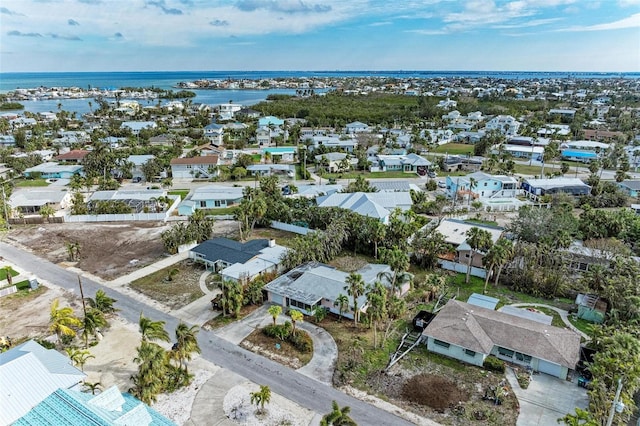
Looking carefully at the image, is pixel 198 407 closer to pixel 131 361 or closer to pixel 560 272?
pixel 131 361

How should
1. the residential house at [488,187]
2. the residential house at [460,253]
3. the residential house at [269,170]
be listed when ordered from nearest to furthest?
the residential house at [460,253]
the residential house at [488,187]
the residential house at [269,170]

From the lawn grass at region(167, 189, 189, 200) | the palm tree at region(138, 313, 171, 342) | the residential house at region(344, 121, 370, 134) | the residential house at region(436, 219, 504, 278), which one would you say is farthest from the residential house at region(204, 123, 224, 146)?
the palm tree at region(138, 313, 171, 342)

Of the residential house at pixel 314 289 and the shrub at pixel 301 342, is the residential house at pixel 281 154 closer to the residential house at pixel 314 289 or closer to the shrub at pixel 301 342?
the residential house at pixel 314 289

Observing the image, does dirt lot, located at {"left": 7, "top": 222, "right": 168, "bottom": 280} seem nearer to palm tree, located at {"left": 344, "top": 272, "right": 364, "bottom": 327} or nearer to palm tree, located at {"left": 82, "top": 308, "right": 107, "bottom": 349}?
palm tree, located at {"left": 82, "top": 308, "right": 107, "bottom": 349}

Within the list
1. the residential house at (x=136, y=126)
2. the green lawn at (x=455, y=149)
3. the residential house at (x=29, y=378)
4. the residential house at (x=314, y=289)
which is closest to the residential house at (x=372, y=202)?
the residential house at (x=314, y=289)

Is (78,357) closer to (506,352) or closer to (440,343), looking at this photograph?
(440,343)

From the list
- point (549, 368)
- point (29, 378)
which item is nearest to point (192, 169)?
point (29, 378)
